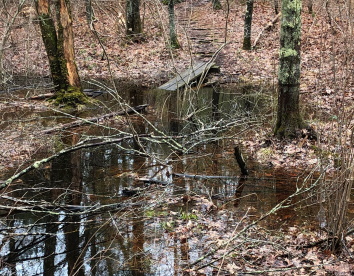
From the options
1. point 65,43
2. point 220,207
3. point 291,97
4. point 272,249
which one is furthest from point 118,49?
point 272,249

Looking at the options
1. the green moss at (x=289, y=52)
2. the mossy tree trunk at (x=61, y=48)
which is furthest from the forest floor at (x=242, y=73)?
the green moss at (x=289, y=52)

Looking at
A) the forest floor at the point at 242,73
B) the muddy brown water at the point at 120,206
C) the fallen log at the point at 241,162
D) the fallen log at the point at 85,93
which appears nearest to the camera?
the forest floor at the point at 242,73

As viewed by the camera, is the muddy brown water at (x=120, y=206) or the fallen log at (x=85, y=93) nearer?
the muddy brown water at (x=120, y=206)

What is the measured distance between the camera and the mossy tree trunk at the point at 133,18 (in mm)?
22000

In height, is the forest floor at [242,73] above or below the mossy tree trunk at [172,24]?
below

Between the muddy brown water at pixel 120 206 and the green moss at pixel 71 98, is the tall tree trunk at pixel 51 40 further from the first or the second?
the muddy brown water at pixel 120 206

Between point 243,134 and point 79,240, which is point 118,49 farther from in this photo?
point 79,240

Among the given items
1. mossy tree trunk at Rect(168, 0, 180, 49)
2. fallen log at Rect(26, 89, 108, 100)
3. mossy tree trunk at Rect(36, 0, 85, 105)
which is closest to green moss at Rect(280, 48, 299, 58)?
mossy tree trunk at Rect(36, 0, 85, 105)

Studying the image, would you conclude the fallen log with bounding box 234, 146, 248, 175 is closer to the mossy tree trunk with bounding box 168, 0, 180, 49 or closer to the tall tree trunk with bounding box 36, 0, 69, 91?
the tall tree trunk with bounding box 36, 0, 69, 91

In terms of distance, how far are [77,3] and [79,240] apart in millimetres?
18717

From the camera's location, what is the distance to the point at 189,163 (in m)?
8.09

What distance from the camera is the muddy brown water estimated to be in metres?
4.89

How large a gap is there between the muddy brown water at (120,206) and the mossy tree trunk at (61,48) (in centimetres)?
314

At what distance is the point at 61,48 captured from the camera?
12.2m
